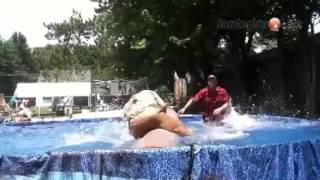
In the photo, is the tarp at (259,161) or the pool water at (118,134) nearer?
the tarp at (259,161)

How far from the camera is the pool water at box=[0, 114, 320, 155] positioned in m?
9.65

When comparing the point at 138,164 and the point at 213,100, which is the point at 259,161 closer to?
the point at 138,164

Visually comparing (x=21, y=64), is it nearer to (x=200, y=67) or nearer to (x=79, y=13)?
(x=79, y=13)

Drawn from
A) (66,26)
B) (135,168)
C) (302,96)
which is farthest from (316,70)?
(66,26)

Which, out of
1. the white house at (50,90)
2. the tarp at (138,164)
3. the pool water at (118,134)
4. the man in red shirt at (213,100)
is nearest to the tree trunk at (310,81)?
the pool water at (118,134)

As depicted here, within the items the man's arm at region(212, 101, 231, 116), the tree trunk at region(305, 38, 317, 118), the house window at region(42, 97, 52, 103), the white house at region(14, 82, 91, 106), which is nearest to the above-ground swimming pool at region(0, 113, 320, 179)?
the man's arm at region(212, 101, 231, 116)

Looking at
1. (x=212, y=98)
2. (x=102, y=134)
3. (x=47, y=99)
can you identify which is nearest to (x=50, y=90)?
(x=47, y=99)

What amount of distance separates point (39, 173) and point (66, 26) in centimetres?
9793

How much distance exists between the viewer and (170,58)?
29.8m

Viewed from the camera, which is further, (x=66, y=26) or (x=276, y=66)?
(x=66, y=26)

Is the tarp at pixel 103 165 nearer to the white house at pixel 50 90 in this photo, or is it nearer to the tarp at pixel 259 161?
the tarp at pixel 259 161

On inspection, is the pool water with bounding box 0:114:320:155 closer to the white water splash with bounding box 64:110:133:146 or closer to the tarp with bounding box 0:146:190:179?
the white water splash with bounding box 64:110:133:146

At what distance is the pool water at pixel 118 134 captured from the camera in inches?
380

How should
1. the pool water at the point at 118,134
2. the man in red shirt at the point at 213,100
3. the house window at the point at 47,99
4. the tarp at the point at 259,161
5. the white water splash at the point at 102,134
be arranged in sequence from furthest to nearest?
the house window at the point at 47,99
the man in red shirt at the point at 213,100
the white water splash at the point at 102,134
the pool water at the point at 118,134
the tarp at the point at 259,161
